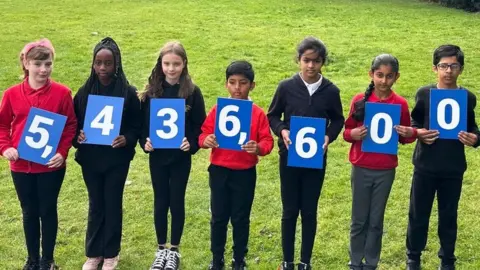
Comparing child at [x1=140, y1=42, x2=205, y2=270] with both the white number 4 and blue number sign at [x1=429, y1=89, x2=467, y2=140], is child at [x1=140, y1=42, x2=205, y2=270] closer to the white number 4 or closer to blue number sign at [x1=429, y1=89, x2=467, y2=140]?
the white number 4

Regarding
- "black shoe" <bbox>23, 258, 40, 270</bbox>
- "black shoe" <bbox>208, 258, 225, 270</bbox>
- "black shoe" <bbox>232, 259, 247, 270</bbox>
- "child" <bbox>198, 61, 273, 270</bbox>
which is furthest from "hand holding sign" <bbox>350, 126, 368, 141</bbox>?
"black shoe" <bbox>23, 258, 40, 270</bbox>

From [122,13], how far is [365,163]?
1686cm

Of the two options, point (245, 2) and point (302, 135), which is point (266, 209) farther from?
point (245, 2)

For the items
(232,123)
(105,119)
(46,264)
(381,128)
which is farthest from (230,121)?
(46,264)

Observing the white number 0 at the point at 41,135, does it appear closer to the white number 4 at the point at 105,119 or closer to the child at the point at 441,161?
the white number 4 at the point at 105,119

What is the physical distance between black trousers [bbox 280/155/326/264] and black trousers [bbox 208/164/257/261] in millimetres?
277

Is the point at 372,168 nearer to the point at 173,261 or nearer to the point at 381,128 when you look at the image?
the point at 381,128

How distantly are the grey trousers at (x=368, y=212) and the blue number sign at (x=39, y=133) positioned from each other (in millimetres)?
2373

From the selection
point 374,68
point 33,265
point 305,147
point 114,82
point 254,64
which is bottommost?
point 33,265

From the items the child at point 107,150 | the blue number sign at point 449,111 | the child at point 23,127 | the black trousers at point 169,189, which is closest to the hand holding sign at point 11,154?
the child at point 23,127

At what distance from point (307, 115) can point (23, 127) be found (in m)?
2.22

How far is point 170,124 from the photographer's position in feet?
15.1

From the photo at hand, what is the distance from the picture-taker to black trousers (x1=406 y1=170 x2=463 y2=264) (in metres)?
4.57

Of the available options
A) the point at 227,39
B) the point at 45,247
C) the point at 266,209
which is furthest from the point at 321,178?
the point at 227,39
